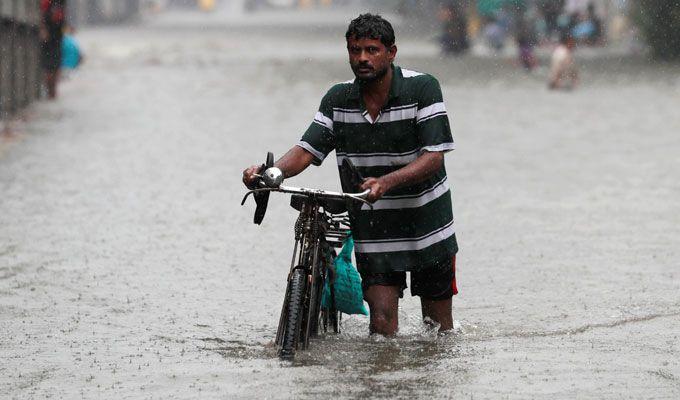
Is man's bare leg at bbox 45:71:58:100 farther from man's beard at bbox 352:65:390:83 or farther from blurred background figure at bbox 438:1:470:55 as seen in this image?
man's beard at bbox 352:65:390:83

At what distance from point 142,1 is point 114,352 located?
2977 inches

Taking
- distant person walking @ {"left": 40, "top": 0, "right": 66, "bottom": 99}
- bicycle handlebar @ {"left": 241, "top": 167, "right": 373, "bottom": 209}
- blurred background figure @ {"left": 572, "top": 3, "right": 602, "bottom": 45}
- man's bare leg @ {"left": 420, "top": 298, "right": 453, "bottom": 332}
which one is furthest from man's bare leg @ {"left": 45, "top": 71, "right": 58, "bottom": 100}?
blurred background figure @ {"left": 572, "top": 3, "right": 602, "bottom": 45}

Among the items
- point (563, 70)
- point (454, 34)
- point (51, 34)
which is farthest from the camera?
point (454, 34)

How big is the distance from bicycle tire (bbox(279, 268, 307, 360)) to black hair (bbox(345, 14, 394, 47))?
1020mm

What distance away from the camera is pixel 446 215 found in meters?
7.31

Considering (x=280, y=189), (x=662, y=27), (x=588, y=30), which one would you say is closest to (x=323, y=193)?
(x=280, y=189)

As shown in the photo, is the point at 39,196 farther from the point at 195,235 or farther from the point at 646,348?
the point at 646,348

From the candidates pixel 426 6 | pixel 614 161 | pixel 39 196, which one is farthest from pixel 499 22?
pixel 39 196

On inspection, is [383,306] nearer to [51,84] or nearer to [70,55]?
[51,84]

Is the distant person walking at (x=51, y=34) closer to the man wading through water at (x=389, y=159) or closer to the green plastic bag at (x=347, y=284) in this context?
the green plastic bag at (x=347, y=284)

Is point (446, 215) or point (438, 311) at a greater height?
point (446, 215)

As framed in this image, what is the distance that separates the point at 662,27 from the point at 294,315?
28578mm

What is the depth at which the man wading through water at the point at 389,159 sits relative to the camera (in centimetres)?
689

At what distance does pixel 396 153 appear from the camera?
7.10 metres
